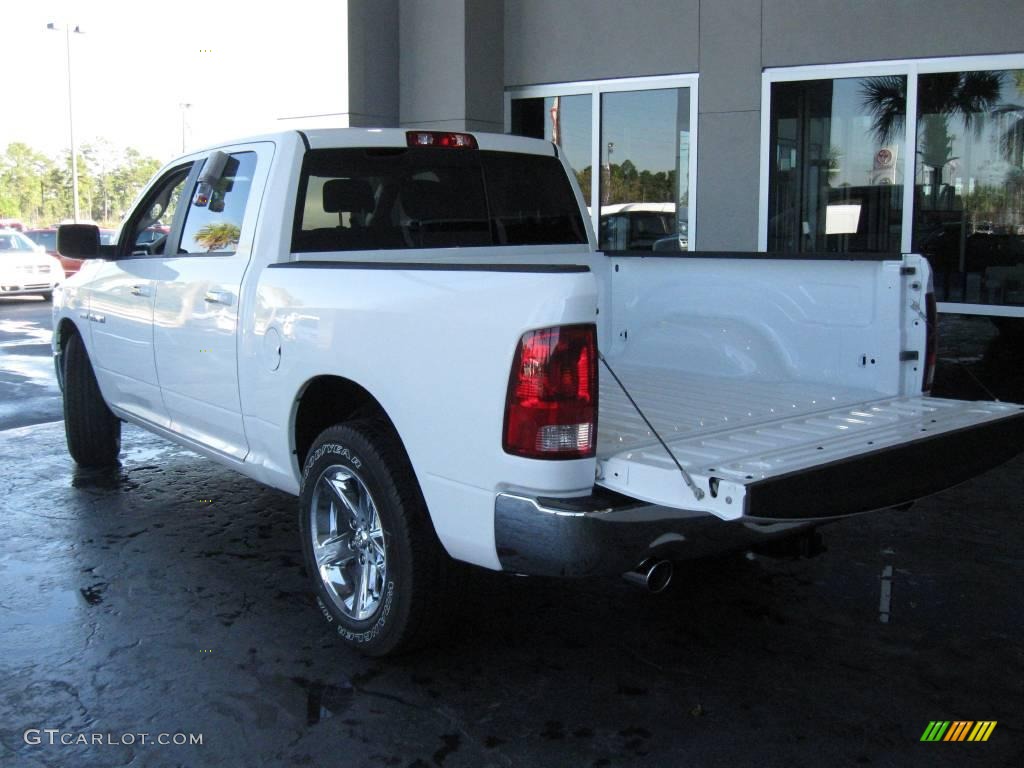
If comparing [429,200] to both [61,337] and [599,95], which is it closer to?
[61,337]

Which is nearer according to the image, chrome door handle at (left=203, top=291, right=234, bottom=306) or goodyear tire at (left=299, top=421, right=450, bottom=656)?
goodyear tire at (left=299, top=421, right=450, bottom=656)

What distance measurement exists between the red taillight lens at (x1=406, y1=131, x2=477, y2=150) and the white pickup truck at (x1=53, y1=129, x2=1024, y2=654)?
2 centimetres

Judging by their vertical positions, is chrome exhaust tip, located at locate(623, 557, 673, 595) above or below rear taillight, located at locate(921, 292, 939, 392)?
below

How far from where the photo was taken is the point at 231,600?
15.4 ft

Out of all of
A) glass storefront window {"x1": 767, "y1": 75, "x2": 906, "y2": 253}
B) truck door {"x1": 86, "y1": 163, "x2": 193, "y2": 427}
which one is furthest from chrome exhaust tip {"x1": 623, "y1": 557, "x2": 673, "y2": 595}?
glass storefront window {"x1": 767, "y1": 75, "x2": 906, "y2": 253}

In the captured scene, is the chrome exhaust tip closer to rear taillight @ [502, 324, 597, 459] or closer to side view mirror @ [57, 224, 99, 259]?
rear taillight @ [502, 324, 597, 459]

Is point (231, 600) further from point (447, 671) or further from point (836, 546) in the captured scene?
point (836, 546)

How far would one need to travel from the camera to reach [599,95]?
36.5 feet

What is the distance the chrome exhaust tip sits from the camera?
3.36 meters

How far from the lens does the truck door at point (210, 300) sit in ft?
15.6

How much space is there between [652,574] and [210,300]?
255cm

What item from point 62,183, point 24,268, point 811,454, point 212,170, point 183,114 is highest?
point 183,114

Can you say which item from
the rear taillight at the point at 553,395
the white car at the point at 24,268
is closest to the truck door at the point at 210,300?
the rear taillight at the point at 553,395

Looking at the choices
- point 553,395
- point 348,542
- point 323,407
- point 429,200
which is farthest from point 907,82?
point 553,395
